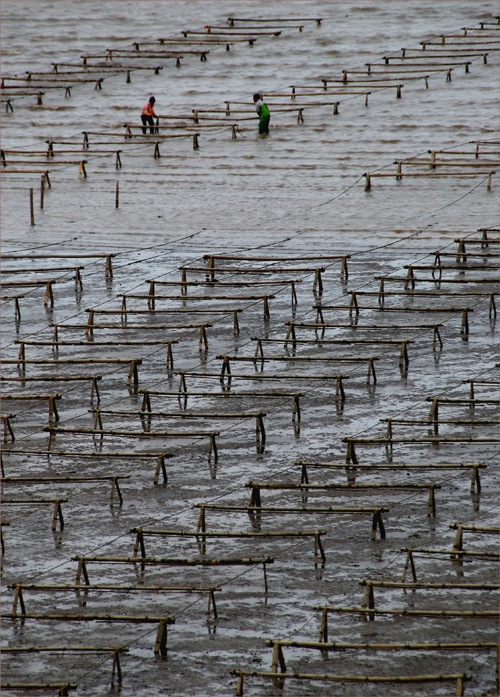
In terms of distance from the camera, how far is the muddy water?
12344 millimetres

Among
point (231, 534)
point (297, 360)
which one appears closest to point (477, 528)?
point (231, 534)

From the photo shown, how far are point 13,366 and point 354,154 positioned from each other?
14476 millimetres

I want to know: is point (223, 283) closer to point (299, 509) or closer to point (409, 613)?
point (299, 509)

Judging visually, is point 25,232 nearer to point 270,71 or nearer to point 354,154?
point 354,154

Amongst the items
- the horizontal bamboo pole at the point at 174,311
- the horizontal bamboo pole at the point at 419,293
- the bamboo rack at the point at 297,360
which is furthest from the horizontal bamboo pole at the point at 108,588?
the horizontal bamboo pole at the point at 419,293

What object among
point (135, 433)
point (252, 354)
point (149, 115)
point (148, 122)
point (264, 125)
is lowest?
point (135, 433)

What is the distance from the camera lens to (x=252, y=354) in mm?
20938

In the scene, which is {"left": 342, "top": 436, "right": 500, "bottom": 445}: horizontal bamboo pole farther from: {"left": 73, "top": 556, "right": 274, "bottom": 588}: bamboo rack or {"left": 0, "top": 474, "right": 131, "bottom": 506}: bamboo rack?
{"left": 73, "top": 556, "right": 274, "bottom": 588}: bamboo rack

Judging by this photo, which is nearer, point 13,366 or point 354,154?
point 13,366

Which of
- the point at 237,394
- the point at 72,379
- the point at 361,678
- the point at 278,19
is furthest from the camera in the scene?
the point at 278,19

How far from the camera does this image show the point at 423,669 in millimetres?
11406

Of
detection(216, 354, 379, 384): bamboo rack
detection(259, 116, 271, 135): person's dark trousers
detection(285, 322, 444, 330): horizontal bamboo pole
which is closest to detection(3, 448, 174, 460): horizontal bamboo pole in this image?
detection(216, 354, 379, 384): bamboo rack

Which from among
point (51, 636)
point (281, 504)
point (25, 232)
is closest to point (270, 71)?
point (25, 232)

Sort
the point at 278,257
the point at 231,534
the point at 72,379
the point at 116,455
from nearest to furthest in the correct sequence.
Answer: the point at 231,534 → the point at 116,455 → the point at 72,379 → the point at 278,257
